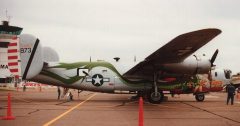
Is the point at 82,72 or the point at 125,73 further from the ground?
the point at 82,72

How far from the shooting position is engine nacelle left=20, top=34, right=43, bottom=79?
22.2 m

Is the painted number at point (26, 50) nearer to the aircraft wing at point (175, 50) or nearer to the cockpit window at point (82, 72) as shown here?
the cockpit window at point (82, 72)

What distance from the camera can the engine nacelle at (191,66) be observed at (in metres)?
22.1

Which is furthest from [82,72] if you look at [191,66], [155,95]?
[191,66]

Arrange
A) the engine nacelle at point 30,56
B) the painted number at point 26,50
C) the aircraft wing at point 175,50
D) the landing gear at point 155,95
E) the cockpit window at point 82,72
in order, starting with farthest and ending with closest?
1. the cockpit window at point 82,72
2. the landing gear at point 155,95
3. the painted number at point 26,50
4. the engine nacelle at point 30,56
5. the aircraft wing at point 175,50

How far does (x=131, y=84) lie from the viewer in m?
23.8

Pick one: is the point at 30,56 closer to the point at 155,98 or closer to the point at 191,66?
the point at 155,98

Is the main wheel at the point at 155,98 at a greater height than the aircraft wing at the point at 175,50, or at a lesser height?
lesser

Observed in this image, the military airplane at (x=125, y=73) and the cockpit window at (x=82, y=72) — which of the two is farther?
the cockpit window at (x=82, y=72)

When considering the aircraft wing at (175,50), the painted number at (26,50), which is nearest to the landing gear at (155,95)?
the aircraft wing at (175,50)

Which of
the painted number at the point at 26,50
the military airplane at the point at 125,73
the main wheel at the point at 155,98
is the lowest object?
the main wheel at the point at 155,98

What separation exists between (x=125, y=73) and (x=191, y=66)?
4.73 metres

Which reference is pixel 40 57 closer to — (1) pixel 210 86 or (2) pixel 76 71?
(2) pixel 76 71

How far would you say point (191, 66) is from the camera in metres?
22.1
